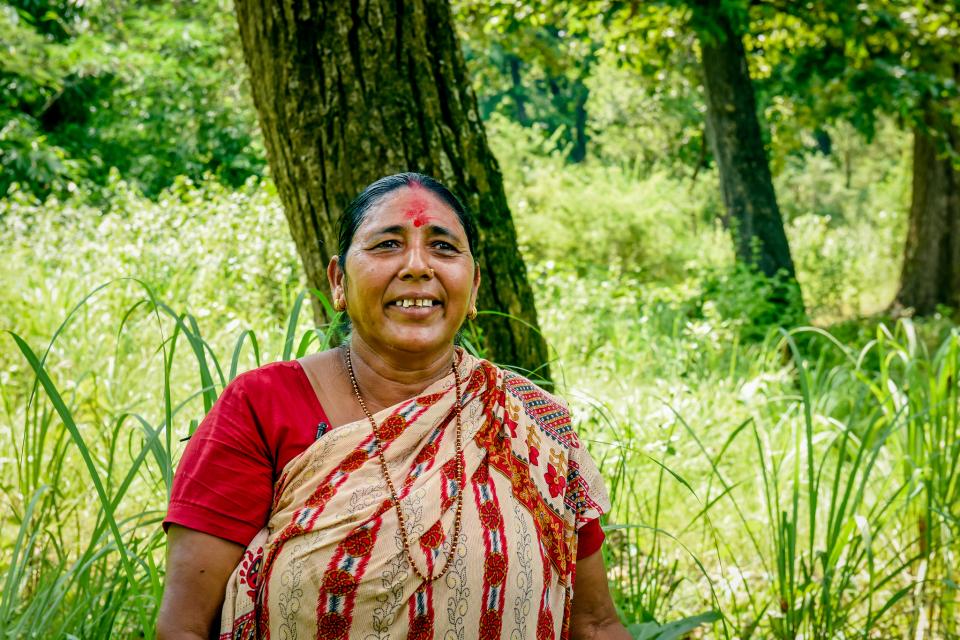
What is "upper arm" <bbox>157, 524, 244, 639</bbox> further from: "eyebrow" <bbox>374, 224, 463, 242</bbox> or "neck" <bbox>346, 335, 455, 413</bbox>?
"eyebrow" <bbox>374, 224, 463, 242</bbox>

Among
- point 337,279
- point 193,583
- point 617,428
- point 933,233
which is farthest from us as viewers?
point 933,233

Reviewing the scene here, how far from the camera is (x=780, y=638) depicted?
8.72ft

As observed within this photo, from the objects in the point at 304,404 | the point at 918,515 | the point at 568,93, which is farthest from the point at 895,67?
the point at 568,93

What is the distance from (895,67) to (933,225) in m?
2.64

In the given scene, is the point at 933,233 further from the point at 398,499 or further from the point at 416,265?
the point at 398,499

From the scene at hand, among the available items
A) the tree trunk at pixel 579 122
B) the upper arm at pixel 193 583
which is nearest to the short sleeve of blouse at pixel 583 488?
the upper arm at pixel 193 583

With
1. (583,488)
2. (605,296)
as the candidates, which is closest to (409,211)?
(583,488)

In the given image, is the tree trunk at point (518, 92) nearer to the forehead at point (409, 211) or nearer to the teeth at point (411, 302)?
the forehead at point (409, 211)

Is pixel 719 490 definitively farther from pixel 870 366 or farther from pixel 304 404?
pixel 870 366

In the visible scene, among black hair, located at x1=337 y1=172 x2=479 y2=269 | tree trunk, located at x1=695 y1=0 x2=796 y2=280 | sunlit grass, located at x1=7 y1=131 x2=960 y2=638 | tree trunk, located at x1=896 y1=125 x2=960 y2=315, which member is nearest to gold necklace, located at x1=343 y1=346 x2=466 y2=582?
black hair, located at x1=337 y1=172 x2=479 y2=269

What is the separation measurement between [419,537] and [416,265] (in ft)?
1.72

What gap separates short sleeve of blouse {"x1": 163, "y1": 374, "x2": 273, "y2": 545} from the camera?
5.14 ft

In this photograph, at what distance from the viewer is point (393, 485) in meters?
1.64

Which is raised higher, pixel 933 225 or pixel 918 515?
pixel 933 225
